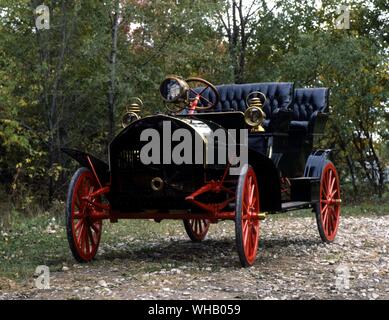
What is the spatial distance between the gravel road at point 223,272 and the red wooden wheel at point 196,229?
0.14m

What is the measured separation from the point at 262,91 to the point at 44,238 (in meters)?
3.35

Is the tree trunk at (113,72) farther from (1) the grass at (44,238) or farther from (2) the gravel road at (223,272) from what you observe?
(2) the gravel road at (223,272)

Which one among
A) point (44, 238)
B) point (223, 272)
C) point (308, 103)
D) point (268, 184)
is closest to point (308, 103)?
point (308, 103)

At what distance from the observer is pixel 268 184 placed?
7492 millimetres

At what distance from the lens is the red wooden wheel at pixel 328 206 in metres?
8.97

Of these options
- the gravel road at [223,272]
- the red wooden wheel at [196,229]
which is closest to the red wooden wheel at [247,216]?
the gravel road at [223,272]

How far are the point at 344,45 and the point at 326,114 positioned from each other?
7147 mm

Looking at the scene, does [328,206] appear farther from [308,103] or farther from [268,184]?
[268,184]

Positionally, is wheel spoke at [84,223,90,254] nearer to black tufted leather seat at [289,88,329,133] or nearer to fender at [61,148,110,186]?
fender at [61,148,110,186]

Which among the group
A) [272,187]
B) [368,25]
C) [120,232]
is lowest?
[120,232]

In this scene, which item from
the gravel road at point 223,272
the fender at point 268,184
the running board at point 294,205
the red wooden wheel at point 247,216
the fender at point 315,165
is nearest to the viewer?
the gravel road at point 223,272
